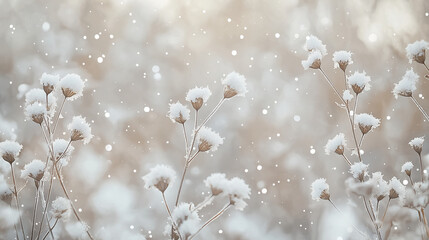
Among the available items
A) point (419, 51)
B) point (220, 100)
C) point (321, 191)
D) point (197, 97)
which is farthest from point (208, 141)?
point (220, 100)

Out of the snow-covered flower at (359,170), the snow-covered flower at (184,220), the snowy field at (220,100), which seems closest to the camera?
the snow-covered flower at (184,220)

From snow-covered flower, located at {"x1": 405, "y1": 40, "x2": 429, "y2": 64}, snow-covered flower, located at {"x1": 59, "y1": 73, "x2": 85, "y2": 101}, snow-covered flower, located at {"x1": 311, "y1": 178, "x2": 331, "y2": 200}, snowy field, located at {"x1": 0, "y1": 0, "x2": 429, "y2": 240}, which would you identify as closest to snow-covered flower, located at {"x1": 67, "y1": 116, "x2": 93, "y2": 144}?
snow-covered flower, located at {"x1": 59, "y1": 73, "x2": 85, "y2": 101}

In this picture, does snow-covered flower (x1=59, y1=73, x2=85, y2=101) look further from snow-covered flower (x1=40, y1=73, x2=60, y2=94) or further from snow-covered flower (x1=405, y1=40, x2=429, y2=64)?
snow-covered flower (x1=405, y1=40, x2=429, y2=64)

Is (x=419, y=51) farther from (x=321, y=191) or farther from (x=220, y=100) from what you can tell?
(x=220, y=100)

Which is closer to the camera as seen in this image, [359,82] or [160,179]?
[160,179]

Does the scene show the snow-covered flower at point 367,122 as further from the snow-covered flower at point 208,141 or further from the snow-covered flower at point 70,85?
the snow-covered flower at point 70,85

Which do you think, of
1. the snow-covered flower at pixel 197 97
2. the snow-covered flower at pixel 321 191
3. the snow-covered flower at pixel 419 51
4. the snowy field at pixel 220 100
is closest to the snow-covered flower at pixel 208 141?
the snow-covered flower at pixel 197 97

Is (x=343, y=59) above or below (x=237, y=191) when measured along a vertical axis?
above

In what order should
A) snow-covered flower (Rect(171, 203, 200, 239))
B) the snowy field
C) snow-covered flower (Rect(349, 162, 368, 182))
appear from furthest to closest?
the snowy field < snow-covered flower (Rect(349, 162, 368, 182)) < snow-covered flower (Rect(171, 203, 200, 239))

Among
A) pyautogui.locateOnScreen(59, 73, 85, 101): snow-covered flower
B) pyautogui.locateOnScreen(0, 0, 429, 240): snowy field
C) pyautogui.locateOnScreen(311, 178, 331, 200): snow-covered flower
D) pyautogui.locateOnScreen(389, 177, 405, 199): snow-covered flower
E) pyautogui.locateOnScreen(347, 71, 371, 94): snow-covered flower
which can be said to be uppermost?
pyautogui.locateOnScreen(0, 0, 429, 240): snowy field
